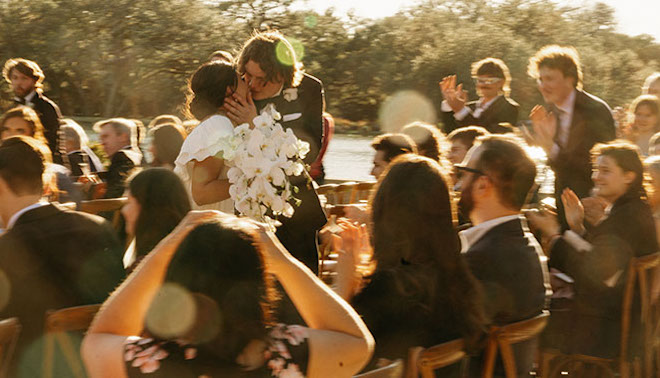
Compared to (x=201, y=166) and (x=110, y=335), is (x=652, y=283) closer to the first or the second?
(x=201, y=166)

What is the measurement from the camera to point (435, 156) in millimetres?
4590

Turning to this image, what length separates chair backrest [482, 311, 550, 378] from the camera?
222 centimetres

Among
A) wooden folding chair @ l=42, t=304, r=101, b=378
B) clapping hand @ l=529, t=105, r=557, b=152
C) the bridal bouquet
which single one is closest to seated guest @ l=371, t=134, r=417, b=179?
clapping hand @ l=529, t=105, r=557, b=152

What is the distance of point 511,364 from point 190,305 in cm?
108

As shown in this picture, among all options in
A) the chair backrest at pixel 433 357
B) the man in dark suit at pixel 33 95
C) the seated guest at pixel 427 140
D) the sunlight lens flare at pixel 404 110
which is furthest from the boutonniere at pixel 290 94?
the sunlight lens flare at pixel 404 110

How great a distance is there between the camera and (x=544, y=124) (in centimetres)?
509

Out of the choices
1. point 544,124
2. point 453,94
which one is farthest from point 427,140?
point 453,94

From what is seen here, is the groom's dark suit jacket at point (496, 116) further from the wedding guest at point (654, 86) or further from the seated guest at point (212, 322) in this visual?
the seated guest at point (212, 322)

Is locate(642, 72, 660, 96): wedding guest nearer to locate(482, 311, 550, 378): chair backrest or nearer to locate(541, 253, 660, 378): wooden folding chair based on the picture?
locate(541, 253, 660, 378): wooden folding chair

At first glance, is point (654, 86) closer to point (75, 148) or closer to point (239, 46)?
point (239, 46)

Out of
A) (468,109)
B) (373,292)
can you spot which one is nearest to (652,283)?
(373,292)

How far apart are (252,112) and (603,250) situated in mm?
1651

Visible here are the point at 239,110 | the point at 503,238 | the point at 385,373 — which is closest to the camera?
the point at 385,373

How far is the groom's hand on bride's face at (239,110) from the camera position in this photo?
3.14 meters
